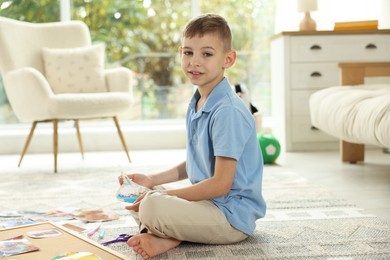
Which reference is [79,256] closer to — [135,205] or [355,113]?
[135,205]

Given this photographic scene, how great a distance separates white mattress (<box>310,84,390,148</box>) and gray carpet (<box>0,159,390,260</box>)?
1.01 feet

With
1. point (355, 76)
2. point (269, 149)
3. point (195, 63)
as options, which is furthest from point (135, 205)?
point (355, 76)

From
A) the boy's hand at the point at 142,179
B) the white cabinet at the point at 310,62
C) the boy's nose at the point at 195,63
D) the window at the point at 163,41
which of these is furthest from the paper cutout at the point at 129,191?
the window at the point at 163,41

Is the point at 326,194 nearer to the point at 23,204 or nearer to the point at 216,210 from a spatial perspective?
the point at 216,210

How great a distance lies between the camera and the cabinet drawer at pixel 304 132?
12.5 ft

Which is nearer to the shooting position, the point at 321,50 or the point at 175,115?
the point at 321,50

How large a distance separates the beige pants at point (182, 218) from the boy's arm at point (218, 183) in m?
0.04

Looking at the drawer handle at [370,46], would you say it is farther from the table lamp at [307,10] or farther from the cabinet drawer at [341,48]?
the table lamp at [307,10]

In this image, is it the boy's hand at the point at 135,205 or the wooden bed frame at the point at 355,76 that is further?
Result: the wooden bed frame at the point at 355,76

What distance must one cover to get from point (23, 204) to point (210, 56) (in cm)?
113

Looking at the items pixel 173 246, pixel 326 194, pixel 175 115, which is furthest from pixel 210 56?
pixel 175 115

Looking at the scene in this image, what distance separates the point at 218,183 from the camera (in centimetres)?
149

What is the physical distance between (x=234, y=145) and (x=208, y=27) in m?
0.33

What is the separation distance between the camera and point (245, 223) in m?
1.58
